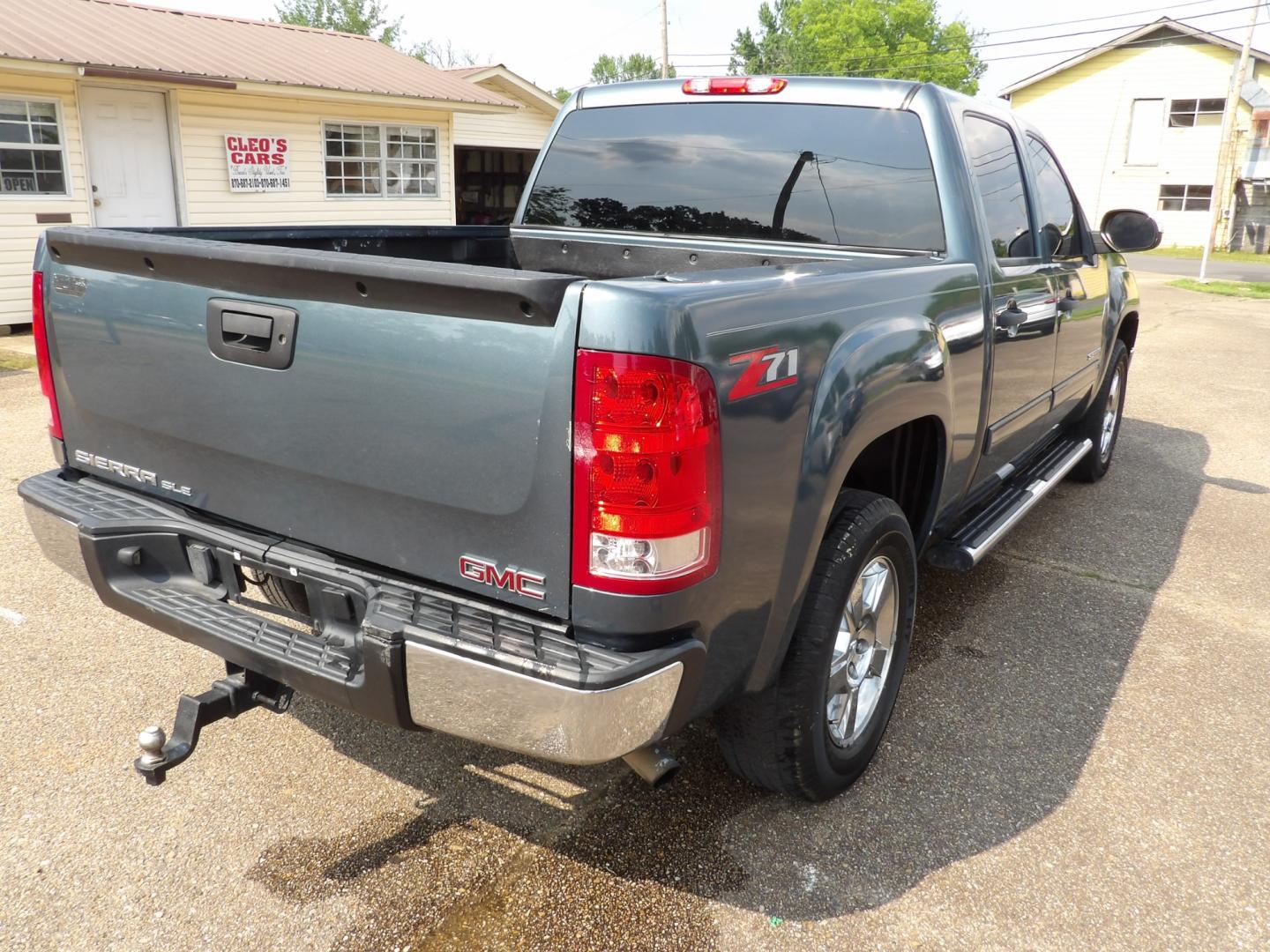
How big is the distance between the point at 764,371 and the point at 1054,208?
310 centimetres

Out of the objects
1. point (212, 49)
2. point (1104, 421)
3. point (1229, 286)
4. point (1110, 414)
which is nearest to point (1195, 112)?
point (1229, 286)

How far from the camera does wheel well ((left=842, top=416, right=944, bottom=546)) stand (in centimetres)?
313

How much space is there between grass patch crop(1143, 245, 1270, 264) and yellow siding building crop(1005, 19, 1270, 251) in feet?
2.60

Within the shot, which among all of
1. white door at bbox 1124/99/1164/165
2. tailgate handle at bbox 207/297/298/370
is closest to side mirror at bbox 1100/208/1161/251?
tailgate handle at bbox 207/297/298/370

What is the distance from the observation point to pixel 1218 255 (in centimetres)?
3334

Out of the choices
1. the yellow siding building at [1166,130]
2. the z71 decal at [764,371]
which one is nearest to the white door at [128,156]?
the z71 decal at [764,371]

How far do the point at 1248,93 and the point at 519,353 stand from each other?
4128cm

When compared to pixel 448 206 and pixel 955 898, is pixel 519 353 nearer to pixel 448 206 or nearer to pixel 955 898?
pixel 955 898

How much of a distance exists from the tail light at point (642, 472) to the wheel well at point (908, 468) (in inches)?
45.3

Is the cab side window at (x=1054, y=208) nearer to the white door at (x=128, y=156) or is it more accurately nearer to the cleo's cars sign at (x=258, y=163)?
the white door at (x=128, y=156)

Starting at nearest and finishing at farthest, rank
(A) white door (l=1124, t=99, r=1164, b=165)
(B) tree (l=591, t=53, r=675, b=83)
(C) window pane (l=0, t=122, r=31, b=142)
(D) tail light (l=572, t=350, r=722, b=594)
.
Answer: (D) tail light (l=572, t=350, r=722, b=594) → (C) window pane (l=0, t=122, r=31, b=142) → (A) white door (l=1124, t=99, r=1164, b=165) → (B) tree (l=591, t=53, r=675, b=83)

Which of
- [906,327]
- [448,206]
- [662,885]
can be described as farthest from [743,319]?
[448,206]

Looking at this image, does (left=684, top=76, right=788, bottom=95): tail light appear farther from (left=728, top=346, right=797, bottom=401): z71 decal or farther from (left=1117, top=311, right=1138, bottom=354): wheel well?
(left=1117, top=311, right=1138, bottom=354): wheel well

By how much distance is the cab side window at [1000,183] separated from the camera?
363 cm
